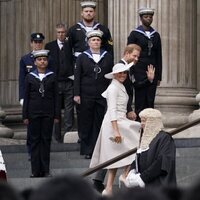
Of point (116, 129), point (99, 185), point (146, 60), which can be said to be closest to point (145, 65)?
point (146, 60)

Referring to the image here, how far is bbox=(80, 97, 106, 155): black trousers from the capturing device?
1566 cm

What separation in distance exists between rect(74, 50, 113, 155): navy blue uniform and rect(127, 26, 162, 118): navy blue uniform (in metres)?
0.42

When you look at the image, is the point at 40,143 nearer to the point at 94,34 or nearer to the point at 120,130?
the point at 94,34

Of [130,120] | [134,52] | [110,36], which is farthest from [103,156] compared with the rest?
[110,36]

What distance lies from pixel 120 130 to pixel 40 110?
1996 millimetres

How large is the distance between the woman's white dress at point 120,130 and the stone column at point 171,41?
4.12m

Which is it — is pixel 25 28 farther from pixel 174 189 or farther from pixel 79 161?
pixel 174 189

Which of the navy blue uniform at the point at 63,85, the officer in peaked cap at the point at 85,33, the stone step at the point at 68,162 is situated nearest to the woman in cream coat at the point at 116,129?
the stone step at the point at 68,162

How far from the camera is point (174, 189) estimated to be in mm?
3914

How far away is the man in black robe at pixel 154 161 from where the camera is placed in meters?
10.3

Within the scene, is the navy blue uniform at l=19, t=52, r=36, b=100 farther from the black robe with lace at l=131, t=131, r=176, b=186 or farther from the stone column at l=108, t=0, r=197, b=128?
the black robe with lace at l=131, t=131, r=176, b=186

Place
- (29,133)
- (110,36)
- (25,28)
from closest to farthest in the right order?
(29,133), (110,36), (25,28)

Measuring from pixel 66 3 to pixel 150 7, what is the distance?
355cm

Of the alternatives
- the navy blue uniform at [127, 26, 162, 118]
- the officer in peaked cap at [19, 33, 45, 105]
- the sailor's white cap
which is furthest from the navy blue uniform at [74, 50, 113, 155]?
the officer in peaked cap at [19, 33, 45, 105]
